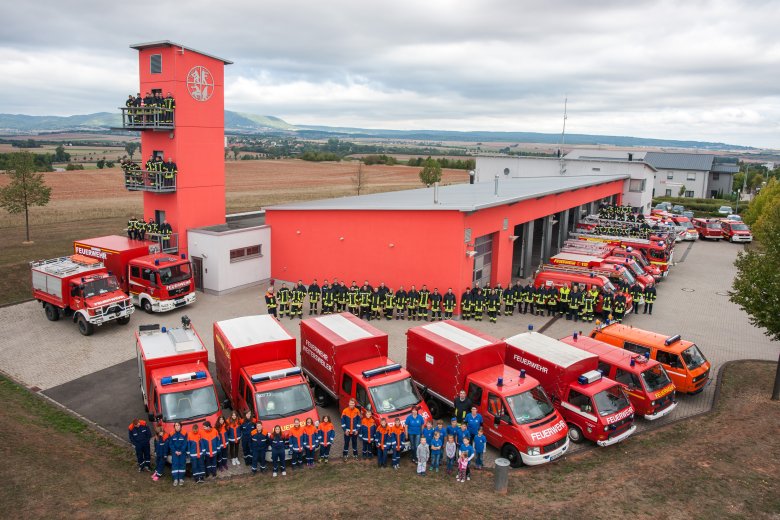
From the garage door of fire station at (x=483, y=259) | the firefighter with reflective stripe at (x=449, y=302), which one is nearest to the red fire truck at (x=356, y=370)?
the firefighter with reflective stripe at (x=449, y=302)

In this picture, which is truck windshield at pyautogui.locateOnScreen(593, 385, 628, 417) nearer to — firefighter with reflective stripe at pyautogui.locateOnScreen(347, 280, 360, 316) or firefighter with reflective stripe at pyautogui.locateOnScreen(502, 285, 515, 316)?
firefighter with reflective stripe at pyautogui.locateOnScreen(502, 285, 515, 316)

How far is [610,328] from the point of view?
617 inches

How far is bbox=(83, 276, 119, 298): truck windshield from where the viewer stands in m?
18.4

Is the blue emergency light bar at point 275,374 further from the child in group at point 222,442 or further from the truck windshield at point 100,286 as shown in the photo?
the truck windshield at point 100,286

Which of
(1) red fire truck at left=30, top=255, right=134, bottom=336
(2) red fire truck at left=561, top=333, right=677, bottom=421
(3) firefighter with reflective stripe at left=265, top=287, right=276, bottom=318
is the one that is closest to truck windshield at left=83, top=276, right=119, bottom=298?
(1) red fire truck at left=30, top=255, right=134, bottom=336

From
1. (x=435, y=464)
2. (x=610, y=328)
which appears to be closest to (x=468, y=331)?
(x=435, y=464)

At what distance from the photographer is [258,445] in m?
10.2

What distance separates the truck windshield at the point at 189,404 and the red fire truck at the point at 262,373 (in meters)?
0.72

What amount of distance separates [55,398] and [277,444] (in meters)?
7.24

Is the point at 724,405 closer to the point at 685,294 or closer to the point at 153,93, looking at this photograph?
the point at 685,294

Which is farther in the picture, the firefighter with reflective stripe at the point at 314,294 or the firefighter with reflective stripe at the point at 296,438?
the firefighter with reflective stripe at the point at 314,294

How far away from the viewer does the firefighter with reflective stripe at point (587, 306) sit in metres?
20.6

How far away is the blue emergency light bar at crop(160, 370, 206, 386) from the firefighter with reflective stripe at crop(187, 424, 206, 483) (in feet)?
5.14

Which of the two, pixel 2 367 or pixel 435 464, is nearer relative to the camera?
pixel 435 464
